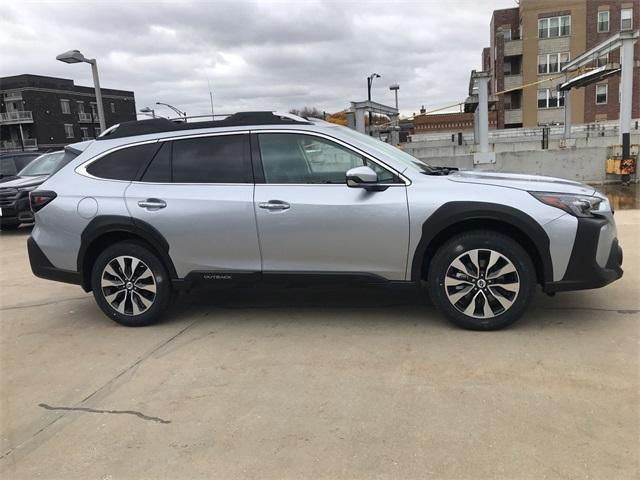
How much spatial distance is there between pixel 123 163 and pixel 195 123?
2.40ft

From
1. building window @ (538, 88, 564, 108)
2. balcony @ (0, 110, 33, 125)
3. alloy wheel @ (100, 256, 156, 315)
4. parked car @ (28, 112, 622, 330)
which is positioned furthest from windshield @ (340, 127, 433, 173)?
balcony @ (0, 110, 33, 125)

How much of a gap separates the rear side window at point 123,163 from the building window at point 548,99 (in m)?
45.4

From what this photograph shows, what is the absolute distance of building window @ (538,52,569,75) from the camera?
142 ft

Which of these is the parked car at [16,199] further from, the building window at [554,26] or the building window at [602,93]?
the building window at [554,26]

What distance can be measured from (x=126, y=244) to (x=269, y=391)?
A: 80.9 inches

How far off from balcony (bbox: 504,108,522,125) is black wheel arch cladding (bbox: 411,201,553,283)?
45.2 m

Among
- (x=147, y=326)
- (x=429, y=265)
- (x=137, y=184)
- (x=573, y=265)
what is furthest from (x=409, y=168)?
(x=147, y=326)

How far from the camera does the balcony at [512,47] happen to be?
44500mm

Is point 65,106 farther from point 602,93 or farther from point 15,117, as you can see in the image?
point 602,93

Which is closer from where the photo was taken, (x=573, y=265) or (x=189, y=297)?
(x=573, y=265)

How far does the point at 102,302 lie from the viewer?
4.74 metres

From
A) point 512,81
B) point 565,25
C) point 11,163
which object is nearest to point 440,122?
point 512,81

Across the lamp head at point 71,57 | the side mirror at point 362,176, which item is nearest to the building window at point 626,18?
the lamp head at point 71,57

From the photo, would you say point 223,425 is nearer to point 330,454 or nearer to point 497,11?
point 330,454
